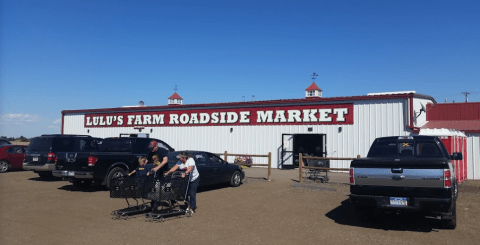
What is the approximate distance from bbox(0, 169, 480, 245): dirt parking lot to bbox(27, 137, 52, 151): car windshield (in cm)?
290

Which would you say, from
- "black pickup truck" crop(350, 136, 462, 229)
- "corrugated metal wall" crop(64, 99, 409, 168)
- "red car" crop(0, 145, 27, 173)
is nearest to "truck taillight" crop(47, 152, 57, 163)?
"red car" crop(0, 145, 27, 173)

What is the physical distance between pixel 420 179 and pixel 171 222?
17.2ft

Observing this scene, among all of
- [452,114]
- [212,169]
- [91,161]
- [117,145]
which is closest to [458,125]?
[452,114]

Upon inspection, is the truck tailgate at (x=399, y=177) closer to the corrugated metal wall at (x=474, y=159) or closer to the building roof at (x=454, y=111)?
the corrugated metal wall at (x=474, y=159)

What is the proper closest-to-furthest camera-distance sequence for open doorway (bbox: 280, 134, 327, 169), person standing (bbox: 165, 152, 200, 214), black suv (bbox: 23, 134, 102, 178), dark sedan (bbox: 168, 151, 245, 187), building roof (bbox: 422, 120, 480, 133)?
1. person standing (bbox: 165, 152, 200, 214)
2. dark sedan (bbox: 168, 151, 245, 187)
3. black suv (bbox: 23, 134, 102, 178)
4. building roof (bbox: 422, 120, 480, 133)
5. open doorway (bbox: 280, 134, 327, 169)

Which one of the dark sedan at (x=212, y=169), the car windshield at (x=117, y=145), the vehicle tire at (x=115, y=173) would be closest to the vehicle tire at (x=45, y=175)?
the car windshield at (x=117, y=145)

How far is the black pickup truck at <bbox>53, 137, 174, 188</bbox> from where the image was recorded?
12.2 m

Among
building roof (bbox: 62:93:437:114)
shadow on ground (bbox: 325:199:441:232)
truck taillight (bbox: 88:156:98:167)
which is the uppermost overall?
building roof (bbox: 62:93:437:114)

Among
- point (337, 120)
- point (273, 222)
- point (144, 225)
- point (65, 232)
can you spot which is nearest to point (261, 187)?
point (273, 222)

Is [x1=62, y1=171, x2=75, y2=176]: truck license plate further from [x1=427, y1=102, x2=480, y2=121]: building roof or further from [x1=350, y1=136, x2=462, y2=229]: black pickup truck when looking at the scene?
[x1=427, y1=102, x2=480, y2=121]: building roof

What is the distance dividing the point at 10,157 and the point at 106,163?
382 inches

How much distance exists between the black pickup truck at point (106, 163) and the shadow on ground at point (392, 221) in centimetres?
742

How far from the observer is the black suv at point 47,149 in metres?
14.0

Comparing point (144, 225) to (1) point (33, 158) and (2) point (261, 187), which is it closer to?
(2) point (261, 187)
